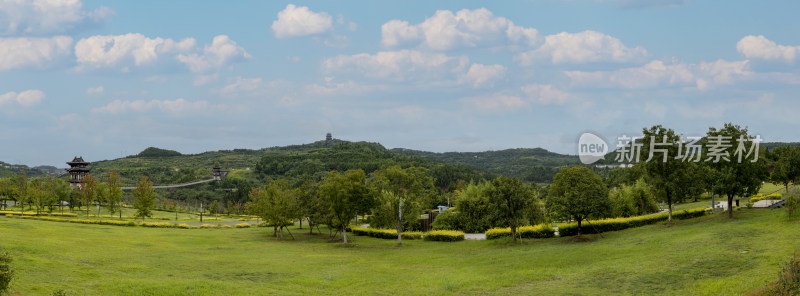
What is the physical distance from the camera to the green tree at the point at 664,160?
3869 centimetres

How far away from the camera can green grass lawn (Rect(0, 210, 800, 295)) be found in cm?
1995

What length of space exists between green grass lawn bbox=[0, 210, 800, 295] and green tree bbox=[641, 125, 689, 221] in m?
3.17

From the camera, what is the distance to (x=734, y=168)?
3697 centimetres

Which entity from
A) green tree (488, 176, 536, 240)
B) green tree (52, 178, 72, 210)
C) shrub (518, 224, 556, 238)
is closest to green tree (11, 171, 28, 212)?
green tree (52, 178, 72, 210)

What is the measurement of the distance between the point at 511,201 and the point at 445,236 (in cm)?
776

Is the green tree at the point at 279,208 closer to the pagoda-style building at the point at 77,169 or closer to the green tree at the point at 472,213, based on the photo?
the green tree at the point at 472,213

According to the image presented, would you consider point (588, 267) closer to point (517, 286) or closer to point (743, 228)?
point (517, 286)

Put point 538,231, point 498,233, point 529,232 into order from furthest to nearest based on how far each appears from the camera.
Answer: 1. point 498,233
2. point 529,232
3. point 538,231

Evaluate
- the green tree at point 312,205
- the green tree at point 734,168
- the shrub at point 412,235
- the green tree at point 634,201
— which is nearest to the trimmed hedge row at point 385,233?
the shrub at point 412,235

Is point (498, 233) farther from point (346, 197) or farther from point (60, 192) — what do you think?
point (60, 192)

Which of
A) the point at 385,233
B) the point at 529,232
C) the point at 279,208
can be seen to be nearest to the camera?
the point at 529,232

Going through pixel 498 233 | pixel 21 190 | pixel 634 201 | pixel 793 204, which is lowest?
pixel 498 233

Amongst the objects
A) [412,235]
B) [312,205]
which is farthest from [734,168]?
[312,205]

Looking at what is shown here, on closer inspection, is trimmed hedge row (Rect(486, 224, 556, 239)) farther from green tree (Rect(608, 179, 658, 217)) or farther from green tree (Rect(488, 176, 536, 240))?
green tree (Rect(608, 179, 658, 217))
